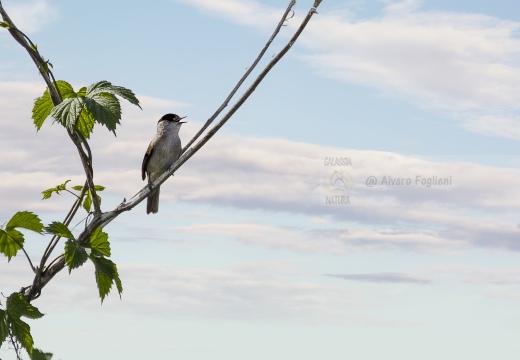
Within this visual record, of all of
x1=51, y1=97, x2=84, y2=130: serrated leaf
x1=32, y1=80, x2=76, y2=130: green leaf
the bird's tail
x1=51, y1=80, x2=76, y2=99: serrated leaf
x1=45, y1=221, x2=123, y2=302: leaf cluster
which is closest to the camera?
x1=51, y1=97, x2=84, y2=130: serrated leaf

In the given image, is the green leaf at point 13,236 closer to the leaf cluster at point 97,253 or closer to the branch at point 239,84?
the leaf cluster at point 97,253

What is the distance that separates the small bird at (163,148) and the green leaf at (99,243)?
4867 millimetres

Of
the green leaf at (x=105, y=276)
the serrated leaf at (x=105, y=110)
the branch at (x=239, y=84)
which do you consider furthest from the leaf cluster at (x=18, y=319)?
the branch at (x=239, y=84)

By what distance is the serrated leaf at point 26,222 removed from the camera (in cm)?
369

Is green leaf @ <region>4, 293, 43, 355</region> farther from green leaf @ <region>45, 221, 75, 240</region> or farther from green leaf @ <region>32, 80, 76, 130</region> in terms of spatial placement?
green leaf @ <region>32, 80, 76, 130</region>

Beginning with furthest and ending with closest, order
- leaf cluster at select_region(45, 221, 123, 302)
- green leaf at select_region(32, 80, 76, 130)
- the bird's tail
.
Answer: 1. the bird's tail
2. green leaf at select_region(32, 80, 76, 130)
3. leaf cluster at select_region(45, 221, 123, 302)

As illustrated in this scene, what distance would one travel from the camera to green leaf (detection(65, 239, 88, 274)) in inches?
136

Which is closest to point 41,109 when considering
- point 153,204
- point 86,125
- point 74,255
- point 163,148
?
point 86,125

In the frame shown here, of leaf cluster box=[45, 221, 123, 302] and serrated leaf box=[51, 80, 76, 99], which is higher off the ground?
serrated leaf box=[51, 80, 76, 99]

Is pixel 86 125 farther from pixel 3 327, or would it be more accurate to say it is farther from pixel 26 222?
pixel 3 327

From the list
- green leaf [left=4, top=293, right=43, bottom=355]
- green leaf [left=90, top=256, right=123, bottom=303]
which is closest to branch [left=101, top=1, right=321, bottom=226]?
green leaf [left=90, top=256, right=123, bottom=303]

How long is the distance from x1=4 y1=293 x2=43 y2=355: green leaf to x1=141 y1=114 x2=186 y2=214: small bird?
16.4 feet

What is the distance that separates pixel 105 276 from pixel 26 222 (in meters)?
0.54

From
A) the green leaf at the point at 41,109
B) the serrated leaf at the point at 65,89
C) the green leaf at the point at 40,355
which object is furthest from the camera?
the green leaf at the point at 40,355
